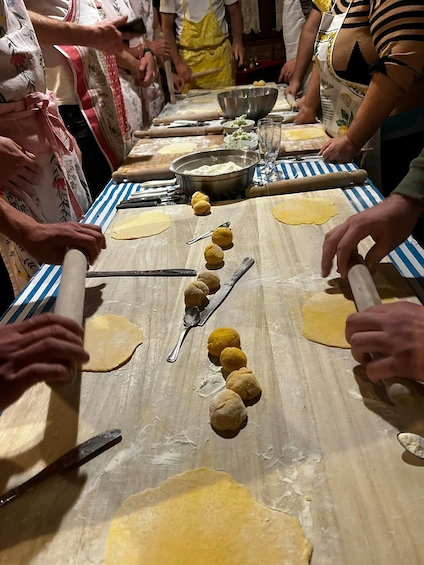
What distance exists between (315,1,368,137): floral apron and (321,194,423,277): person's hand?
126 centimetres

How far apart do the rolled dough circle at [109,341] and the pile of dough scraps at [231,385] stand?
0.21m

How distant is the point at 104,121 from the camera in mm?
2674

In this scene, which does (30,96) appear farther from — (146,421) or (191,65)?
(191,65)

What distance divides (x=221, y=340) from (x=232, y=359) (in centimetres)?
6

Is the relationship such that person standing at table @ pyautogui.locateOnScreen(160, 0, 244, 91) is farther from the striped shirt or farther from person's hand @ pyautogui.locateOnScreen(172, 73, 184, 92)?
the striped shirt

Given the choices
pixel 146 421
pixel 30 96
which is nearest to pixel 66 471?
pixel 146 421

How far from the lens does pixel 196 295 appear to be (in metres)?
1.15

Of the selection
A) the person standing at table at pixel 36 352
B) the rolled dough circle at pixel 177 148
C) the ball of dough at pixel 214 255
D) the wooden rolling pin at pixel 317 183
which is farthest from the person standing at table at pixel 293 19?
the person standing at table at pixel 36 352

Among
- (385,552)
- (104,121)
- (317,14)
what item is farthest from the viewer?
(317,14)

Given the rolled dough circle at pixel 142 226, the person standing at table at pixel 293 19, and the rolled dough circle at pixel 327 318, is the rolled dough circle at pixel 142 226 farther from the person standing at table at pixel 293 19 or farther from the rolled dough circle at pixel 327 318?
the person standing at table at pixel 293 19

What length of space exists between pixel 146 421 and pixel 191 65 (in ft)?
14.8

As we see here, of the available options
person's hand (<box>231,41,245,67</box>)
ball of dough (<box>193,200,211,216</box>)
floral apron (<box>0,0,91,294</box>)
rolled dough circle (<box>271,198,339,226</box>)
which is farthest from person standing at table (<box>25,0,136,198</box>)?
person's hand (<box>231,41,245,67</box>)

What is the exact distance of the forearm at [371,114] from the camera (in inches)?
74.6

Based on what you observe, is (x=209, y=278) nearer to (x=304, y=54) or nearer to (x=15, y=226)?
(x=15, y=226)
